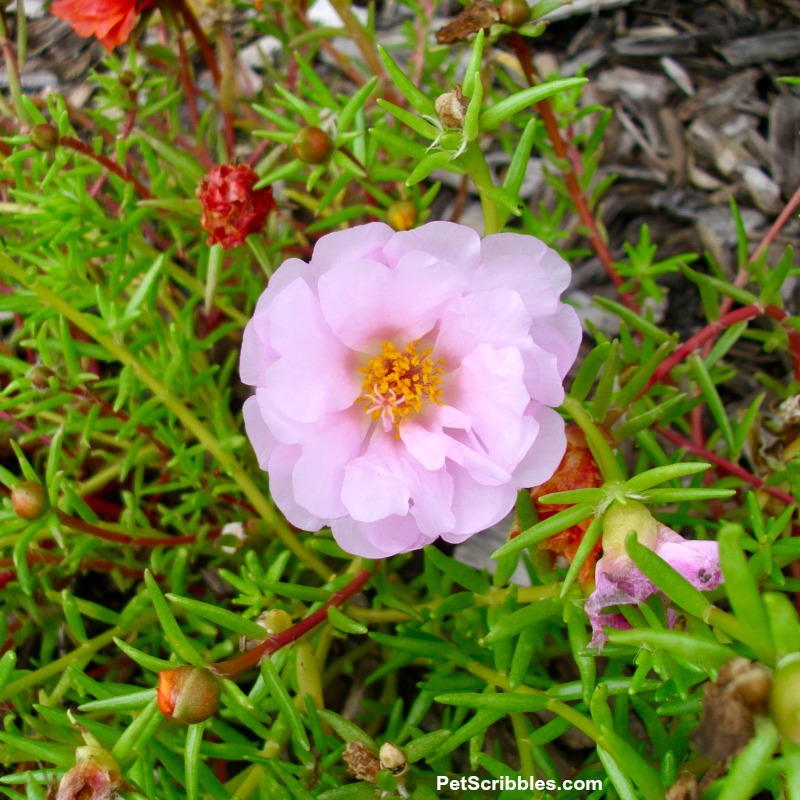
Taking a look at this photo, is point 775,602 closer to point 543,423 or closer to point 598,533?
point 598,533

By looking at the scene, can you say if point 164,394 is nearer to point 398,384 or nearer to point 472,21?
point 398,384

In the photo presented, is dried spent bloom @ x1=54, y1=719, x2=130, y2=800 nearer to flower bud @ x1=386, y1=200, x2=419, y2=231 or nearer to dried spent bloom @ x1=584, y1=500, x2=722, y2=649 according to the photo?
dried spent bloom @ x1=584, y1=500, x2=722, y2=649

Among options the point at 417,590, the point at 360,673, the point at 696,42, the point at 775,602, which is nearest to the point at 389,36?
the point at 696,42

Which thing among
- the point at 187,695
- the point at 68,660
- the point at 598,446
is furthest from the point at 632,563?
the point at 68,660

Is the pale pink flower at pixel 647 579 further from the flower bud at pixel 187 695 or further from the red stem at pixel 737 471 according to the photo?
the red stem at pixel 737 471

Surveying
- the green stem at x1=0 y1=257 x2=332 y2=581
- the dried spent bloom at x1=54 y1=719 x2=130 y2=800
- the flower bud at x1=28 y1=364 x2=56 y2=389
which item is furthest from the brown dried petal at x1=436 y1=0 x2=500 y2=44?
the dried spent bloom at x1=54 y1=719 x2=130 y2=800

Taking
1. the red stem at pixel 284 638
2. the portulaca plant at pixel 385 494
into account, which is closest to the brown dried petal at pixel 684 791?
the portulaca plant at pixel 385 494
